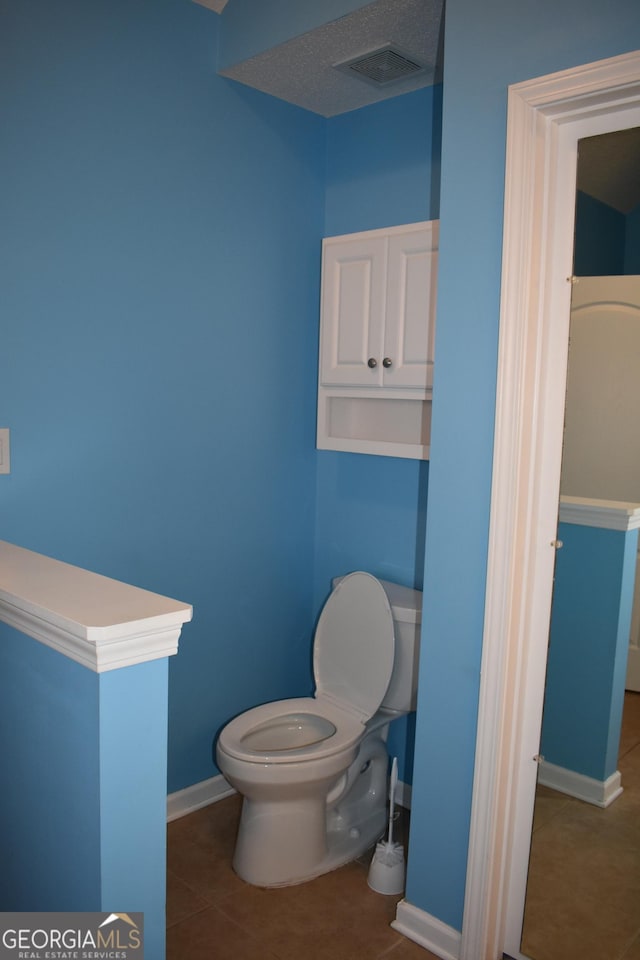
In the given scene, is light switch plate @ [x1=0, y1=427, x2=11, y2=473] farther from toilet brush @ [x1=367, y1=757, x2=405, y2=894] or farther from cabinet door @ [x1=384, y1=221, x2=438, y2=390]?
toilet brush @ [x1=367, y1=757, x2=405, y2=894]

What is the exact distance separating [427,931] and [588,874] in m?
0.45

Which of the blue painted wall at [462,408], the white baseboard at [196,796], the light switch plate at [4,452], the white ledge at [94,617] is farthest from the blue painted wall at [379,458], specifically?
the white ledge at [94,617]

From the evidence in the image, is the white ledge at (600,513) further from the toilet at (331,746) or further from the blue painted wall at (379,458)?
the blue painted wall at (379,458)

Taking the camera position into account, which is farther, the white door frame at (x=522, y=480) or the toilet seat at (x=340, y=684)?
the toilet seat at (x=340, y=684)

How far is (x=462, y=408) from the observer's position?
75.9 inches

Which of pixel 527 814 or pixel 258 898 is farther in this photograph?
pixel 258 898

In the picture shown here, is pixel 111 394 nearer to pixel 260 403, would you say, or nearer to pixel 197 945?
pixel 260 403

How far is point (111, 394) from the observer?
7.80 feet

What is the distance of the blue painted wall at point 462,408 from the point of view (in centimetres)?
180

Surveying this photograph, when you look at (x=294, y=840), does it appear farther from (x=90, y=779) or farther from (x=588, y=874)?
(x=90, y=779)

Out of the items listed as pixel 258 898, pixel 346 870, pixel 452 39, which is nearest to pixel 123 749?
pixel 258 898

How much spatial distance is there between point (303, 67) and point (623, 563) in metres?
1.80

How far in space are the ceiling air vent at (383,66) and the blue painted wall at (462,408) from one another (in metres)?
0.54

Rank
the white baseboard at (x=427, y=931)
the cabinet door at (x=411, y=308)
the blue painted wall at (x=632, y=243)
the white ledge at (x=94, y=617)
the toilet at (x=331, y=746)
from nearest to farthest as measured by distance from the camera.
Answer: the white ledge at (x=94, y=617) → the blue painted wall at (x=632, y=243) → the white baseboard at (x=427, y=931) → the toilet at (x=331, y=746) → the cabinet door at (x=411, y=308)
